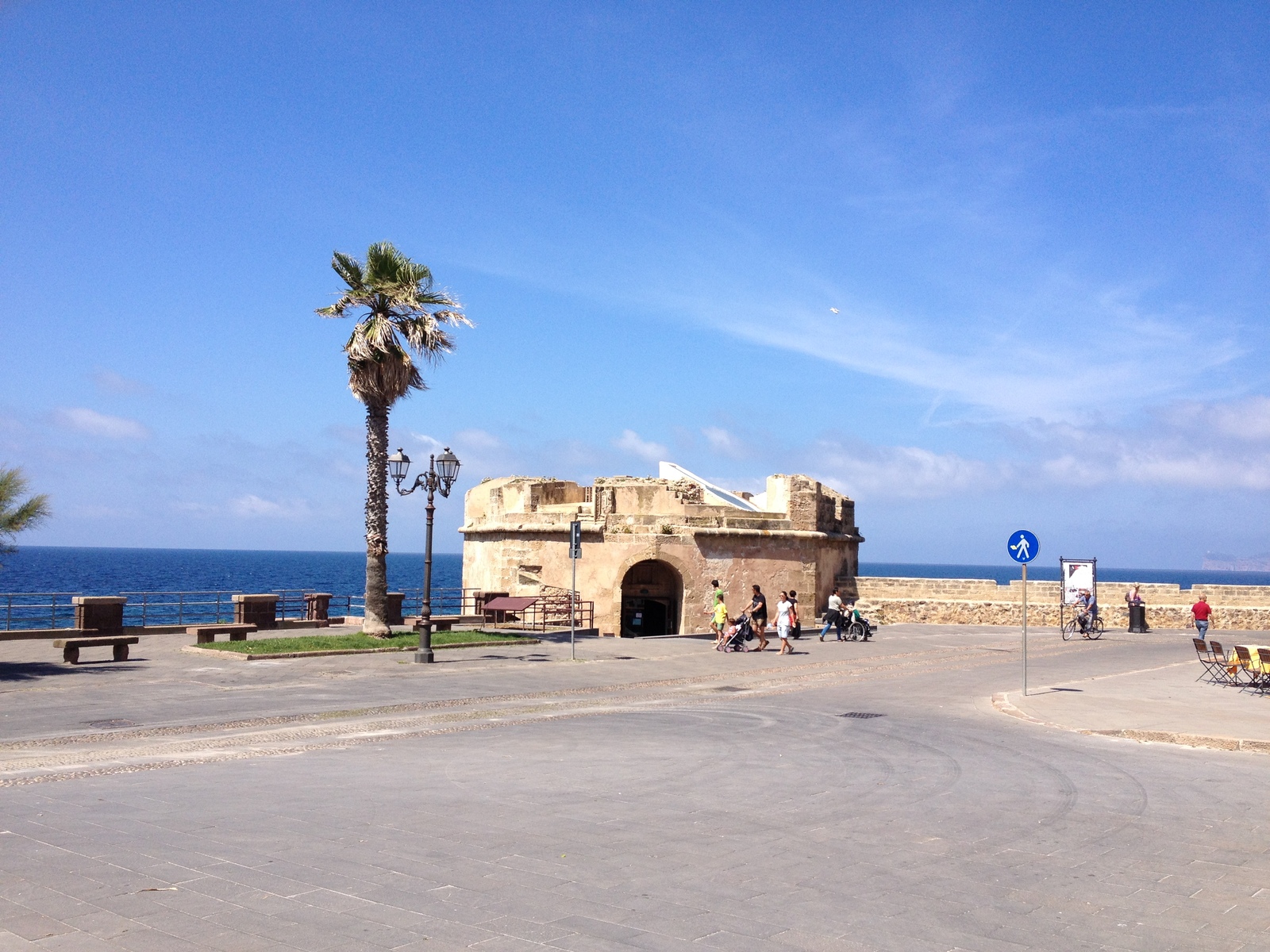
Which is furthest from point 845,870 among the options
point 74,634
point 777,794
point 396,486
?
point 74,634

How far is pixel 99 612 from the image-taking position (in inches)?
813

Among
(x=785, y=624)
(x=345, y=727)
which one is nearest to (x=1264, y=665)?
(x=785, y=624)

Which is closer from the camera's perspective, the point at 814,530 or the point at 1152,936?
the point at 1152,936

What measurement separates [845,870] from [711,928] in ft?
4.52

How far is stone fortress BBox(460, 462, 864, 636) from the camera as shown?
28828 millimetres

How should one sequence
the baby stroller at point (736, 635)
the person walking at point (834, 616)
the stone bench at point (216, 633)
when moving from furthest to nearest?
the person walking at point (834, 616) → the baby stroller at point (736, 635) → the stone bench at point (216, 633)

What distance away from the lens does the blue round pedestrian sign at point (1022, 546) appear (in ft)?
48.8

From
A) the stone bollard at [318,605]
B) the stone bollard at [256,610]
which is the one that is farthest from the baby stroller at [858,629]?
the stone bollard at [256,610]

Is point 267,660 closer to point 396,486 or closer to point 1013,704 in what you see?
point 396,486

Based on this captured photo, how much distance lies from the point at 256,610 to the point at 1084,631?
22.0m

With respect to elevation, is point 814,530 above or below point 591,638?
above

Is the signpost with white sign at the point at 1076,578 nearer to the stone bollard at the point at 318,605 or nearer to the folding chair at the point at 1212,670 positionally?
the folding chair at the point at 1212,670

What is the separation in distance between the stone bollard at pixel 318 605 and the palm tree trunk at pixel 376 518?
4.75m

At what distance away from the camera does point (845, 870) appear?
620 centimetres
